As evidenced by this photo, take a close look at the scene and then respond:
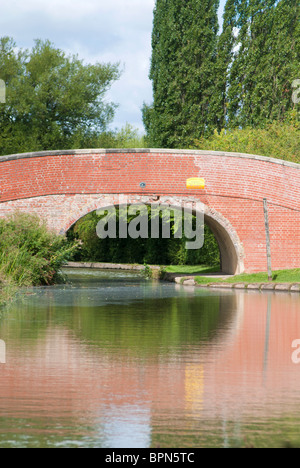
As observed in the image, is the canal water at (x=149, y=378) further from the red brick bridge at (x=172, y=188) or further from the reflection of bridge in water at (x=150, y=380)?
the red brick bridge at (x=172, y=188)

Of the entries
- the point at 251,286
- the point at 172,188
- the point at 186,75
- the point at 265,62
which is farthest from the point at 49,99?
the point at 251,286

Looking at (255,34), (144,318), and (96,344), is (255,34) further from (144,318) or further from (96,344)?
(96,344)

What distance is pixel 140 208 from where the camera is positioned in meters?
37.7

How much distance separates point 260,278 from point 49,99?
20.5m

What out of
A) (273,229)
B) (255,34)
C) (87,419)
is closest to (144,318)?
(87,419)

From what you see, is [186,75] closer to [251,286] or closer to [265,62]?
[265,62]

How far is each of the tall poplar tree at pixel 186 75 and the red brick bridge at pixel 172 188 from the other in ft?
43.8

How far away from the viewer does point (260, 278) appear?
23.6 m

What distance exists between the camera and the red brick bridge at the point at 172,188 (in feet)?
81.7

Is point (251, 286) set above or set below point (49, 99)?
below

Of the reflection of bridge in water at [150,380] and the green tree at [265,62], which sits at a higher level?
the green tree at [265,62]

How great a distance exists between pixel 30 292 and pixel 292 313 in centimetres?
727

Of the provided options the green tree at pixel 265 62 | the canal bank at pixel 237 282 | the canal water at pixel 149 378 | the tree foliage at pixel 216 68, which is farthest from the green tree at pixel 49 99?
the canal water at pixel 149 378
